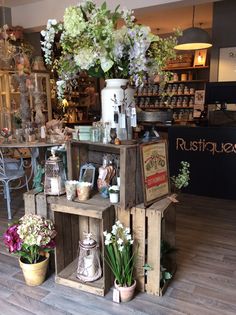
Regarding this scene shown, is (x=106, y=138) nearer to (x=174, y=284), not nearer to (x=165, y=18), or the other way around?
(x=174, y=284)

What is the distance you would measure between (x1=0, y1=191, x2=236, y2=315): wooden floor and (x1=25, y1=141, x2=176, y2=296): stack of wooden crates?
93 millimetres

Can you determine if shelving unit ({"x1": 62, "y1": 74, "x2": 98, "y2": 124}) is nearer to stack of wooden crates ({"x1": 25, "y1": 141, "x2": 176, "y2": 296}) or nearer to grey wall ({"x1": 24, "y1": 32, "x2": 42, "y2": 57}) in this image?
grey wall ({"x1": 24, "y1": 32, "x2": 42, "y2": 57})

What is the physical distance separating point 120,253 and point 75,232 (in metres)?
0.54

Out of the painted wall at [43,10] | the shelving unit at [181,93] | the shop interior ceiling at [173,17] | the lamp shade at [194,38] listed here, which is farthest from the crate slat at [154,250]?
the shelving unit at [181,93]

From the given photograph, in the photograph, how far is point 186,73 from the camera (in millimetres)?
8062

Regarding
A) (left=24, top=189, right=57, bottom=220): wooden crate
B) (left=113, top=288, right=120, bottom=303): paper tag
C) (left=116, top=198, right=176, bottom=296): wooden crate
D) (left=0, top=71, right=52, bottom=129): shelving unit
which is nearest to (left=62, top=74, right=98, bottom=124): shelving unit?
(left=0, top=71, right=52, bottom=129): shelving unit

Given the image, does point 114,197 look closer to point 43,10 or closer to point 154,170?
point 154,170

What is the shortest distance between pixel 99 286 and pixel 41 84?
4.75 metres

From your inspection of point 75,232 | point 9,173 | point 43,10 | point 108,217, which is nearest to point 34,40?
point 43,10

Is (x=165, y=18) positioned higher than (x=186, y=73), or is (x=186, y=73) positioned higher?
(x=165, y=18)

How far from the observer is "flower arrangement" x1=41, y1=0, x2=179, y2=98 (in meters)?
1.80

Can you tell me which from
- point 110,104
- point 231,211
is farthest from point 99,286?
point 231,211

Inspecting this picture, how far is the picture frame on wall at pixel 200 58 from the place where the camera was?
771cm

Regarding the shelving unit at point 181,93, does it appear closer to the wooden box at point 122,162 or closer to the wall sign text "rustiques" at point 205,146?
the wall sign text "rustiques" at point 205,146
